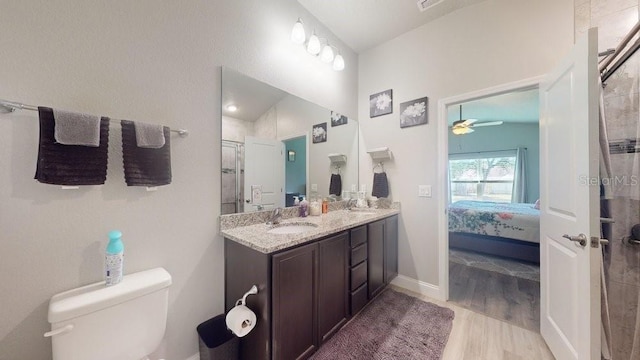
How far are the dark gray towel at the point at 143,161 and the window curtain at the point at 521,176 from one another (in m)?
6.70

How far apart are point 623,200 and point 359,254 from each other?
5.32 ft

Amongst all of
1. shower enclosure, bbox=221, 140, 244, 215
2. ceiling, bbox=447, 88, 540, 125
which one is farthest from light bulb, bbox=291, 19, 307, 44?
ceiling, bbox=447, 88, 540, 125

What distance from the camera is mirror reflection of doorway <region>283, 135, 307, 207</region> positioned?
6.57 ft

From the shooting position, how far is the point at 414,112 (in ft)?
7.65

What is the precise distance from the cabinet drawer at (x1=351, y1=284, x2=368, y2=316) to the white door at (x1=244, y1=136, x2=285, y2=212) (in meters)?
0.97

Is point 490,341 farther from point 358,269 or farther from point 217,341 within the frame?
point 217,341

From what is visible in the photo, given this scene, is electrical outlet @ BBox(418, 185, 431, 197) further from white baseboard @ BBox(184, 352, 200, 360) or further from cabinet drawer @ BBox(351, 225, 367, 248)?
white baseboard @ BBox(184, 352, 200, 360)

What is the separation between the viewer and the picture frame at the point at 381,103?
2.53 metres

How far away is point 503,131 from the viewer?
17.2 feet

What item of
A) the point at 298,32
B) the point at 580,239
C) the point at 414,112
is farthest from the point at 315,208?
the point at 580,239

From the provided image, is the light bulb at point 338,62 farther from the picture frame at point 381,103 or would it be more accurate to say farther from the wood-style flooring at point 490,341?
the wood-style flooring at point 490,341

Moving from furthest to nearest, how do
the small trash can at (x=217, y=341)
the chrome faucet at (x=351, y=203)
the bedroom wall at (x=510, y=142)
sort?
the bedroom wall at (x=510, y=142) < the chrome faucet at (x=351, y=203) < the small trash can at (x=217, y=341)

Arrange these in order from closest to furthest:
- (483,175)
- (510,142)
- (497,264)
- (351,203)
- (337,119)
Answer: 1. (337,119)
2. (351,203)
3. (497,264)
4. (510,142)
5. (483,175)

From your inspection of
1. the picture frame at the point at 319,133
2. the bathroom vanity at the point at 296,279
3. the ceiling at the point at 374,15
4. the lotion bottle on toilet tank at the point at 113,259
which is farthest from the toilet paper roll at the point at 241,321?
the ceiling at the point at 374,15
